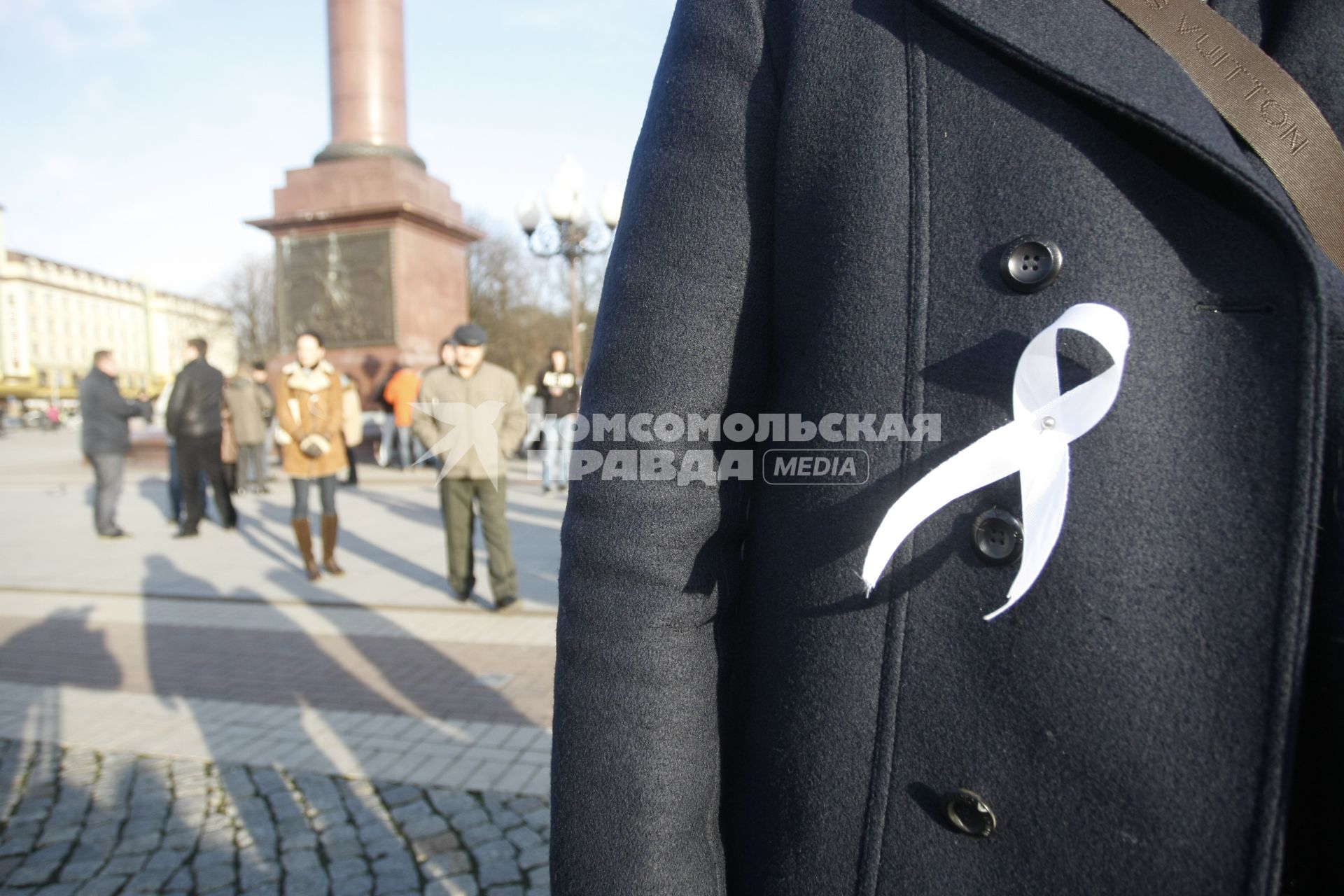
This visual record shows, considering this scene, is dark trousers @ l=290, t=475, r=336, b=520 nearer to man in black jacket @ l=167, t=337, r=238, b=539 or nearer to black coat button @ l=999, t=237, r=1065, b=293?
man in black jacket @ l=167, t=337, r=238, b=539

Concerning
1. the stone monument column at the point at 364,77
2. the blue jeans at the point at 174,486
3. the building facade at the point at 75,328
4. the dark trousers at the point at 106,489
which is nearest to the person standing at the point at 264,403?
the blue jeans at the point at 174,486

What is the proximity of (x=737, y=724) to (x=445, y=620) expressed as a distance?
5.00m

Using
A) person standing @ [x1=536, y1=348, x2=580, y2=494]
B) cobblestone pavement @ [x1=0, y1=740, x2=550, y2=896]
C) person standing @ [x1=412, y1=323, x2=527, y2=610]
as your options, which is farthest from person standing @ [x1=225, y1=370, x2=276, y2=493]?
cobblestone pavement @ [x1=0, y1=740, x2=550, y2=896]

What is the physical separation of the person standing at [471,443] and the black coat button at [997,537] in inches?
210

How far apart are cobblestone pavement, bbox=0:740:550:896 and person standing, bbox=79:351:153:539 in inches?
251

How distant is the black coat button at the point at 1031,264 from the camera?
2.51 feet

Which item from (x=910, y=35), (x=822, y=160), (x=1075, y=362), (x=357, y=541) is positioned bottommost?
(x=357, y=541)

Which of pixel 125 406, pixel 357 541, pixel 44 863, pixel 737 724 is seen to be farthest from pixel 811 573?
pixel 125 406

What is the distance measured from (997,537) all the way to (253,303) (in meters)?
47.2

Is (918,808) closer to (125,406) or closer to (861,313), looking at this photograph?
(861,313)

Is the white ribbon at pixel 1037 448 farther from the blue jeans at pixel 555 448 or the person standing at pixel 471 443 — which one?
the blue jeans at pixel 555 448

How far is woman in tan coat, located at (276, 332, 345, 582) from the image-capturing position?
22.1ft

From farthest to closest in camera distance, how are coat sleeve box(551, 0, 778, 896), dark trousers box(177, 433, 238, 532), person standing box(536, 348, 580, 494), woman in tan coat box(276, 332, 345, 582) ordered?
person standing box(536, 348, 580, 494) < dark trousers box(177, 433, 238, 532) < woman in tan coat box(276, 332, 345, 582) < coat sleeve box(551, 0, 778, 896)

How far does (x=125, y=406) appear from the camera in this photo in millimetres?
9242
